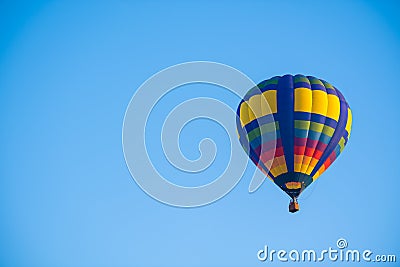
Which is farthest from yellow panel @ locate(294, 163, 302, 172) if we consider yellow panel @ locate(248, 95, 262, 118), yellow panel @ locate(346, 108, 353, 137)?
yellow panel @ locate(346, 108, 353, 137)

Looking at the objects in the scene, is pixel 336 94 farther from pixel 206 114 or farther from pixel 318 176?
pixel 206 114

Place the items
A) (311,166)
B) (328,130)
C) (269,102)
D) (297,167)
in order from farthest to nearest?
(269,102) → (328,130) → (311,166) → (297,167)

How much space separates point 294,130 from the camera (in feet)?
58.5

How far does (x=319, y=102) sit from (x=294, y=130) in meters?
1.08

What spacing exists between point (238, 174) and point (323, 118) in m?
3.39

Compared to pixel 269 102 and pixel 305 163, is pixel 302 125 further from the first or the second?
pixel 269 102

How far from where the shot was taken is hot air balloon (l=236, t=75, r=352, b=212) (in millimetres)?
17688

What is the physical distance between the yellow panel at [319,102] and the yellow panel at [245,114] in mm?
1751

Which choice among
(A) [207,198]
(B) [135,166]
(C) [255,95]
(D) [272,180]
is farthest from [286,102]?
(B) [135,166]

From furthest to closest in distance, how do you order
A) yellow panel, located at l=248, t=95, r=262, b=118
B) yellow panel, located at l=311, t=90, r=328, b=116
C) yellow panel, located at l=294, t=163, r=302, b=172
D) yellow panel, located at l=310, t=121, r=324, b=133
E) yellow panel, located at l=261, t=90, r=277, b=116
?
yellow panel, located at l=248, t=95, r=262, b=118 < yellow panel, located at l=261, t=90, r=277, b=116 < yellow panel, located at l=311, t=90, r=328, b=116 < yellow panel, located at l=310, t=121, r=324, b=133 < yellow panel, located at l=294, t=163, r=302, b=172

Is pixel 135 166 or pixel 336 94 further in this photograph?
pixel 135 166

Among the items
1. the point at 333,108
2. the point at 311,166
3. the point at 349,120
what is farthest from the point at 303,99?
the point at 311,166

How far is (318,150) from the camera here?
17875 mm

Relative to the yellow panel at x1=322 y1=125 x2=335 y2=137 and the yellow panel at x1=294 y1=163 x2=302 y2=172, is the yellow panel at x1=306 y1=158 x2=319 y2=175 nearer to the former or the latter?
the yellow panel at x1=294 y1=163 x2=302 y2=172
